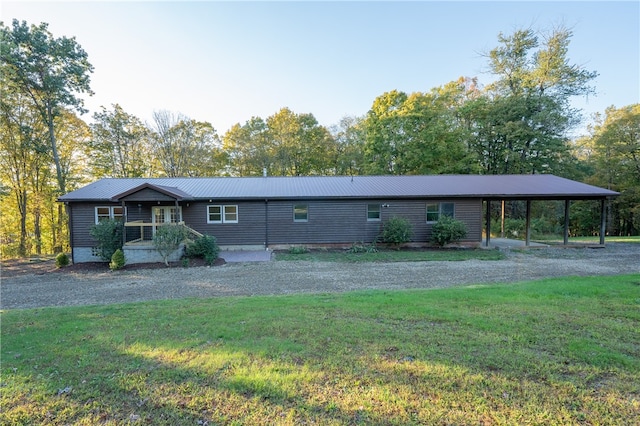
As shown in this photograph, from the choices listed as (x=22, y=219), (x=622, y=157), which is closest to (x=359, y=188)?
(x=622, y=157)

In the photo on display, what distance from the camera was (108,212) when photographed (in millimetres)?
13898

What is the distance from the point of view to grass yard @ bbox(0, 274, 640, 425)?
90.1 inches

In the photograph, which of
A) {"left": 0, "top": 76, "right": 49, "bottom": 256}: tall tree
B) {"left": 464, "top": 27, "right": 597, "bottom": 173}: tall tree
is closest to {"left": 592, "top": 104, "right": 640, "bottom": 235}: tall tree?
{"left": 464, "top": 27, "right": 597, "bottom": 173}: tall tree

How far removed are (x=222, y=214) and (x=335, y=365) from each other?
503 inches

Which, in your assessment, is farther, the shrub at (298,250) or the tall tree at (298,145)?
the tall tree at (298,145)

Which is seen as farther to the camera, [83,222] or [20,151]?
[20,151]

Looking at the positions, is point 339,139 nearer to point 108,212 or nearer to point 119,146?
point 119,146

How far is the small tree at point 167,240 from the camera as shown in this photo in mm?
10954

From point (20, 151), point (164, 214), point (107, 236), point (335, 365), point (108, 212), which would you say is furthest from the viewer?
point (20, 151)

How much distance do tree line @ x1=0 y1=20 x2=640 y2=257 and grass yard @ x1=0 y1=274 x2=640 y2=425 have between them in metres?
17.2

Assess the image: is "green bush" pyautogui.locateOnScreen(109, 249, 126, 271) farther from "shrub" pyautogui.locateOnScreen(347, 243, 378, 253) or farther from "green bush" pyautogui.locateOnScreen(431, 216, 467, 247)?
"green bush" pyautogui.locateOnScreen(431, 216, 467, 247)

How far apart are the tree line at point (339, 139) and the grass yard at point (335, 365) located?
56.5ft

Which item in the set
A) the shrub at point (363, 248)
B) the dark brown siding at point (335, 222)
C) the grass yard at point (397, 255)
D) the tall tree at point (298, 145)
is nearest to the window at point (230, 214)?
the dark brown siding at point (335, 222)

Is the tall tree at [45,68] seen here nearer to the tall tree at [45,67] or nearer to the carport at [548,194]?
the tall tree at [45,67]
